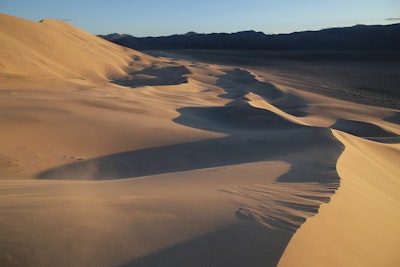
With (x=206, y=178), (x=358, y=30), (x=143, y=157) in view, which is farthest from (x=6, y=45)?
(x=358, y=30)

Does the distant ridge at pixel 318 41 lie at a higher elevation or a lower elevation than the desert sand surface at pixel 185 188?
higher

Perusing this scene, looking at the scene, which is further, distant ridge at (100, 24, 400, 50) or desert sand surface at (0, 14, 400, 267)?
distant ridge at (100, 24, 400, 50)

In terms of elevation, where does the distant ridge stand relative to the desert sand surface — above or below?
above

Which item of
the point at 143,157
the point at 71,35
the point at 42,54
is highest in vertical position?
the point at 71,35

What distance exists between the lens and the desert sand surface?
2014 mm

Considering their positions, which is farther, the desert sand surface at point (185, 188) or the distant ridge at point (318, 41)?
the distant ridge at point (318, 41)

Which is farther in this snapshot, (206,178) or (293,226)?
(206,178)

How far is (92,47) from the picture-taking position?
84.2ft

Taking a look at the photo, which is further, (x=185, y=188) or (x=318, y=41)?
(x=318, y=41)

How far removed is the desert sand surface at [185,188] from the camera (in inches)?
79.3

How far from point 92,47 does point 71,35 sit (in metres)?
1.85

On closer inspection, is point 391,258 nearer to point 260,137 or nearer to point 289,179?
point 289,179

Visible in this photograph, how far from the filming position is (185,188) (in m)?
3.40

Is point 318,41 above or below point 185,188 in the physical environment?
above
